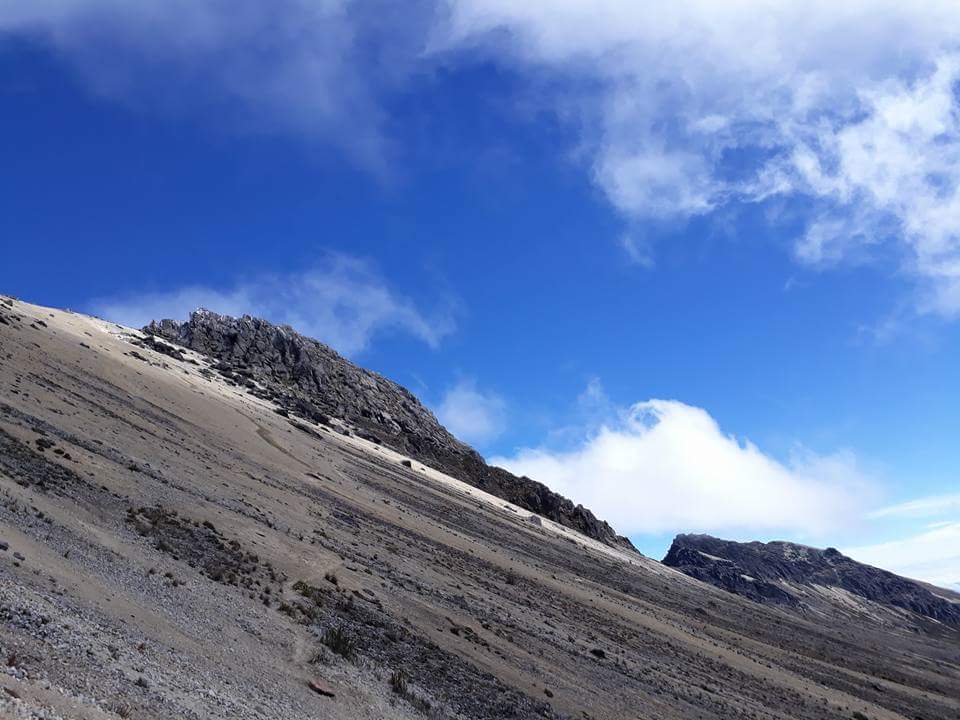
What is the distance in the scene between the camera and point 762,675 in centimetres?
3950

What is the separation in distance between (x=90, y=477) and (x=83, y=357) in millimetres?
29198

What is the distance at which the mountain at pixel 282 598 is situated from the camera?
13.8 m

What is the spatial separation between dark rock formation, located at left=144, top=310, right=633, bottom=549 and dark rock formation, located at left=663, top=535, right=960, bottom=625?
2511 inches

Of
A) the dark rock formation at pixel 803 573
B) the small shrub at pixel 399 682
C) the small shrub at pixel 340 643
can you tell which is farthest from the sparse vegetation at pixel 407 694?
the dark rock formation at pixel 803 573

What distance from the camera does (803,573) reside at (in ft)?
571

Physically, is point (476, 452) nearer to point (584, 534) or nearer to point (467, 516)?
point (584, 534)

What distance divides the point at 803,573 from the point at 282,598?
615 ft

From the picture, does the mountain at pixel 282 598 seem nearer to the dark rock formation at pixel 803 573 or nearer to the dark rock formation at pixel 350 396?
the dark rock formation at pixel 350 396

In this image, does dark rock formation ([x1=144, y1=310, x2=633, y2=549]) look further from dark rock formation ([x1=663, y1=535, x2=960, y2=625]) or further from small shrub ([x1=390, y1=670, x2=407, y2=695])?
small shrub ([x1=390, y1=670, x2=407, y2=695])

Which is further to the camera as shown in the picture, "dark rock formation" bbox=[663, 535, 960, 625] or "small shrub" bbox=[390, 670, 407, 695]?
"dark rock formation" bbox=[663, 535, 960, 625]

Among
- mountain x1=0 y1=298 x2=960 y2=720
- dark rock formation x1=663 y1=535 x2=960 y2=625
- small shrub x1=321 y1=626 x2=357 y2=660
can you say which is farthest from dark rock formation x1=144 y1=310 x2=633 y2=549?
small shrub x1=321 y1=626 x2=357 y2=660

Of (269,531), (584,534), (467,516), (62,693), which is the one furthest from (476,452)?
(62,693)

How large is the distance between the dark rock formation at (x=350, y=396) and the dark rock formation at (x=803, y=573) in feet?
209

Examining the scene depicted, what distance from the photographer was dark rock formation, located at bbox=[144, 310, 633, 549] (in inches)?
3627
